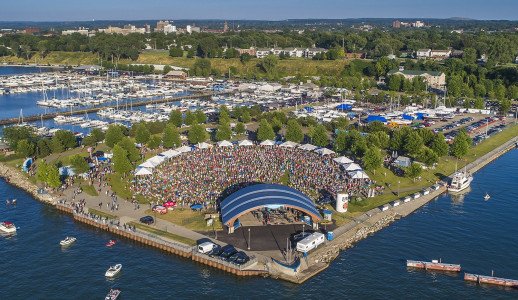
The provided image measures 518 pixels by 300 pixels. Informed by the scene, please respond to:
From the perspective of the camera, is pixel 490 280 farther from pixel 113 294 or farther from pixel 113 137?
pixel 113 137

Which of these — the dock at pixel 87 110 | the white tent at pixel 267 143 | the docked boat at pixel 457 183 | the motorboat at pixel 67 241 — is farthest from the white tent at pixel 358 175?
the dock at pixel 87 110

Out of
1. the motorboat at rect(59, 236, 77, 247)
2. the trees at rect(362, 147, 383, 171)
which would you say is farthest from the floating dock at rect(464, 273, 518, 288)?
the motorboat at rect(59, 236, 77, 247)

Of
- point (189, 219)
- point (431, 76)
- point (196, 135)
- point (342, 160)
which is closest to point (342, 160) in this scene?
point (342, 160)

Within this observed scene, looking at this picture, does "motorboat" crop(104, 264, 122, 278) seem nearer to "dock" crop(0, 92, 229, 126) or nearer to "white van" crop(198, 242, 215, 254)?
"white van" crop(198, 242, 215, 254)

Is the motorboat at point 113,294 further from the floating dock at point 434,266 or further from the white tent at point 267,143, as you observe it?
the white tent at point 267,143

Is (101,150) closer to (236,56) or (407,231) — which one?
(407,231)
